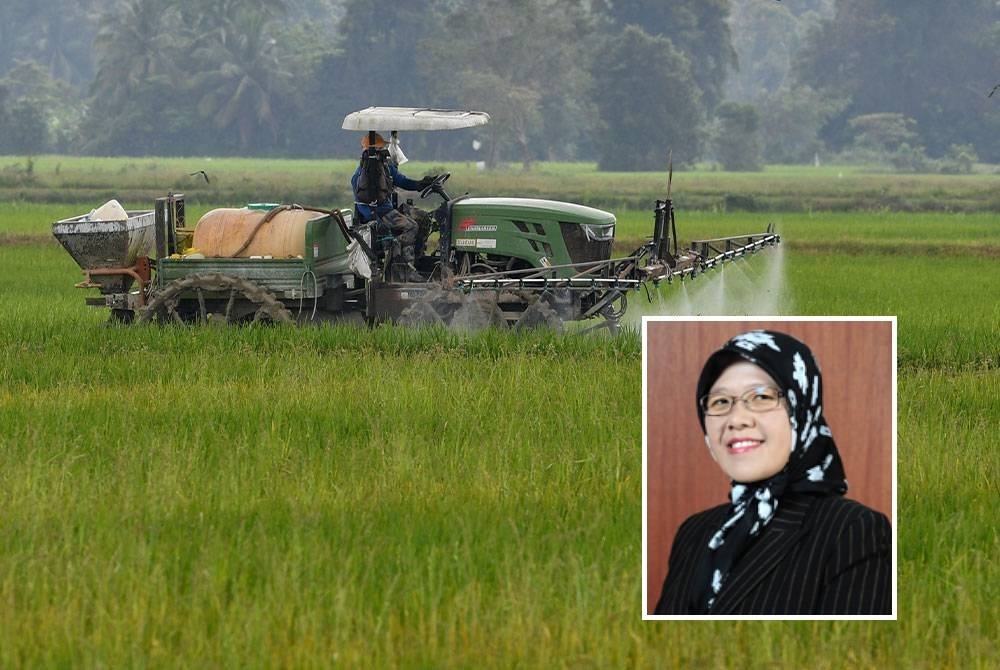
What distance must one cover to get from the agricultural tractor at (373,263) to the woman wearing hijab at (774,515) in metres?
8.77

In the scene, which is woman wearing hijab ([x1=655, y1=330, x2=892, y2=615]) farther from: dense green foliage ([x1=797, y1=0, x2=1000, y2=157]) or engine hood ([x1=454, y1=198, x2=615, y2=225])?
dense green foliage ([x1=797, y1=0, x2=1000, y2=157])

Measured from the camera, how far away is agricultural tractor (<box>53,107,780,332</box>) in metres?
13.2

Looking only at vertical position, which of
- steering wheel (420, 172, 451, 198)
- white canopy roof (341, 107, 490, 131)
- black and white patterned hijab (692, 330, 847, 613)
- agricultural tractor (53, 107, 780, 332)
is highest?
white canopy roof (341, 107, 490, 131)

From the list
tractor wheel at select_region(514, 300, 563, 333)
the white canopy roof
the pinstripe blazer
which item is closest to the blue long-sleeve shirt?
the white canopy roof

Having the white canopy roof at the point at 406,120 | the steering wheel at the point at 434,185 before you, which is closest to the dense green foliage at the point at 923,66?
the steering wheel at the point at 434,185

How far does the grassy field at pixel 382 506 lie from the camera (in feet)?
17.5

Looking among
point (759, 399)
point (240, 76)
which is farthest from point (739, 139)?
point (759, 399)

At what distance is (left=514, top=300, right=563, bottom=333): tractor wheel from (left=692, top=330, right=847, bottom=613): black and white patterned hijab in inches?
365

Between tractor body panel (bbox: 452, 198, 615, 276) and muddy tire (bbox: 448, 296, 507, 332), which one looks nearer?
muddy tire (bbox: 448, 296, 507, 332)

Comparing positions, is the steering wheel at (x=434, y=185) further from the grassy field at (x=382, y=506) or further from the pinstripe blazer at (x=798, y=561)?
the pinstripe blazer at (x=798, y=561)

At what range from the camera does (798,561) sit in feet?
13.7

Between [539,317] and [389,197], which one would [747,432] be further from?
[389,197]

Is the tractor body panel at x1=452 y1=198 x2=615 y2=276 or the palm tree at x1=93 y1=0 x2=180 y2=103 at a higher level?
the palm tree at x1=93 y1=0 x2=180 y2=103

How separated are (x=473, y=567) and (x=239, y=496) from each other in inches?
66.0
